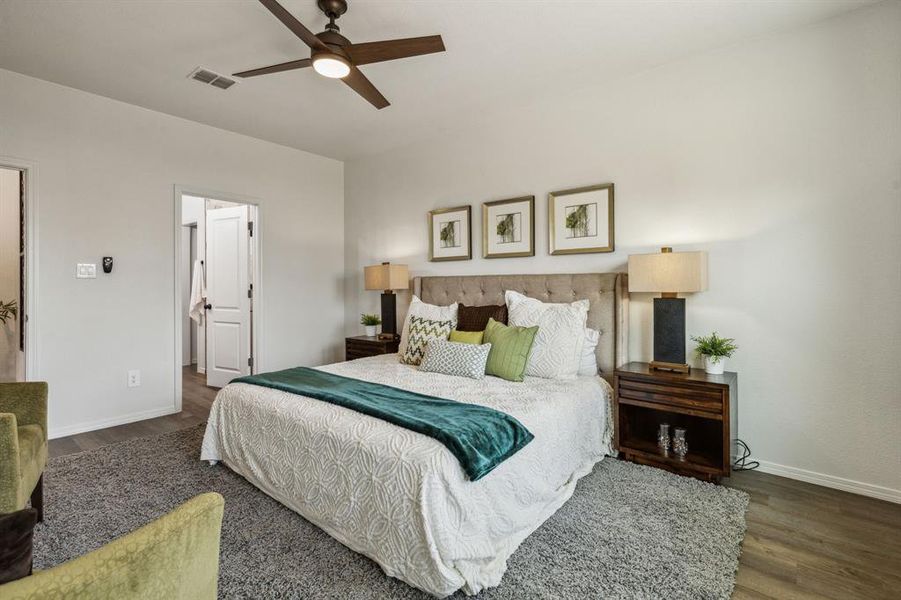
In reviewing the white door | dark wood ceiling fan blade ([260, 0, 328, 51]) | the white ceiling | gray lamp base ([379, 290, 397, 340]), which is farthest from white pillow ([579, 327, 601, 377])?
the white door

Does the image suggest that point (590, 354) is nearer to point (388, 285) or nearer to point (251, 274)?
point (388, 285)

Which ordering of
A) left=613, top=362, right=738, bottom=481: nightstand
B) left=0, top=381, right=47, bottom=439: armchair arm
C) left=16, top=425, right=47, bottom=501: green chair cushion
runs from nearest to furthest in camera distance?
left=16, top=425, right=47, bottom=501: green chair cushion
left=0, top=381, right=47, bottom=439: armchair arm
left=613, top=362, right=738, bottom=481: nightstand

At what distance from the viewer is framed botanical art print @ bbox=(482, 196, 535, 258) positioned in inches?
144

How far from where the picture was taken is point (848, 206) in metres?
2.42

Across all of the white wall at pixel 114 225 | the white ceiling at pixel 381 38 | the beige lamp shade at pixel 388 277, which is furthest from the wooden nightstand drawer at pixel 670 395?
the white wall at pixel 114 225

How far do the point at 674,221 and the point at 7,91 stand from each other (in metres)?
4.94

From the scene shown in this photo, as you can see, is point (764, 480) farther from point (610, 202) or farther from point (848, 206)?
point (610, 202)

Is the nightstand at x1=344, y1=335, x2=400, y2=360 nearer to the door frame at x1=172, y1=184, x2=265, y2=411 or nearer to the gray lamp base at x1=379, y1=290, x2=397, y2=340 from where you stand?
the gray lamp base at x1=379, y1=290, x2=397, y2=340

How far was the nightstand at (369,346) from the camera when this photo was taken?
13.8 feet

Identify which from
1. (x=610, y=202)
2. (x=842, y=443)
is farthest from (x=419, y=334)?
(x=842, y=443)

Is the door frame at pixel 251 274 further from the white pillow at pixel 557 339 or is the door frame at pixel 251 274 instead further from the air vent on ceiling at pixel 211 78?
the white pillow at pixel 557 339

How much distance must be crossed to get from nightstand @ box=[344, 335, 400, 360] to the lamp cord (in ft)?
9.54

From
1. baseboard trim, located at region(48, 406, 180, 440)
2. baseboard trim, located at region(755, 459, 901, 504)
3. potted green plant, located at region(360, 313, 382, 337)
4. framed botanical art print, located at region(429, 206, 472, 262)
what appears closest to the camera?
baseboard trim, located at region(755, 459, 901, 504)

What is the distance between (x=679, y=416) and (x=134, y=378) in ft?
14.7
